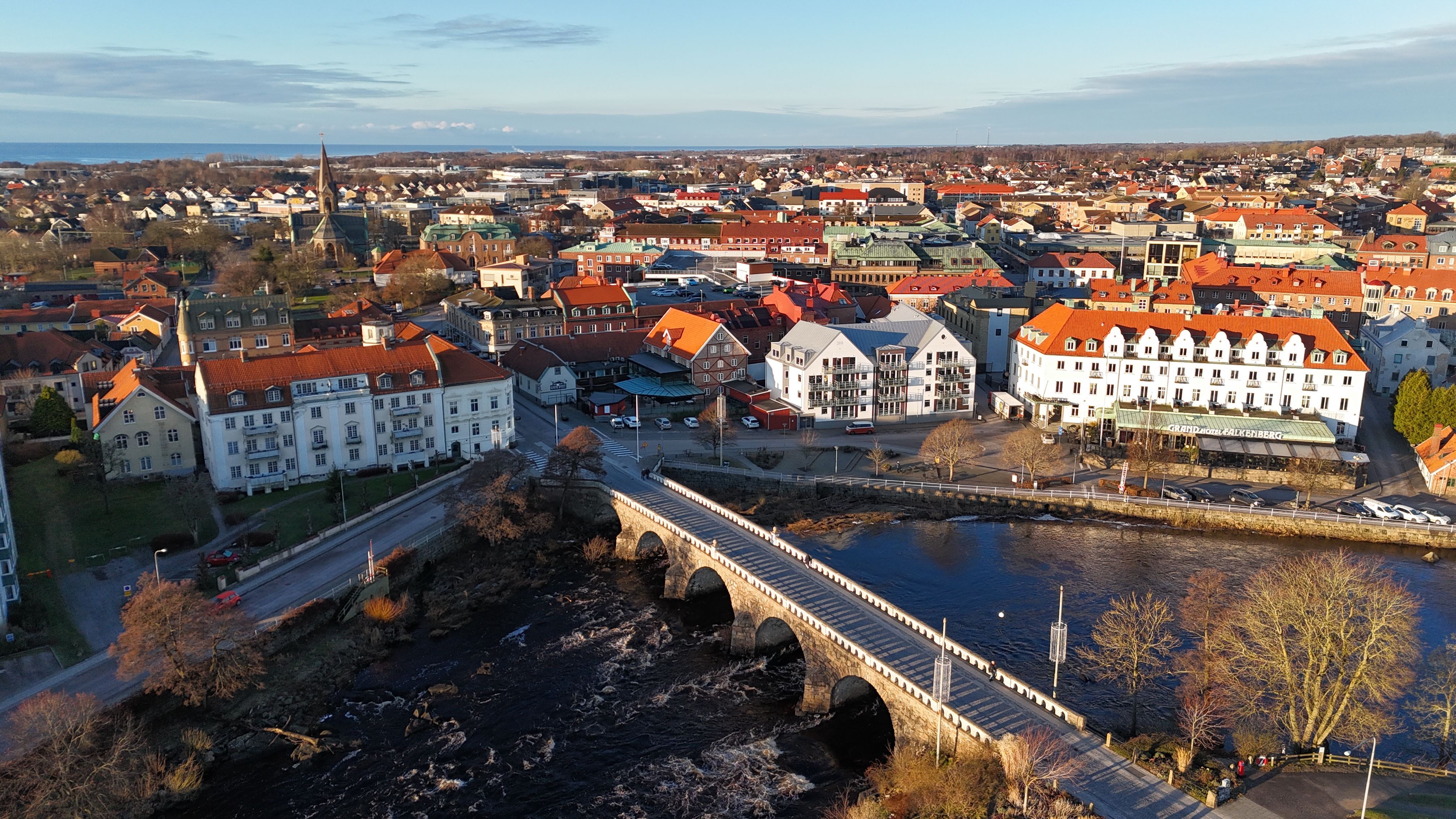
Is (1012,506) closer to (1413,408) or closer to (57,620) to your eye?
(1413,408)

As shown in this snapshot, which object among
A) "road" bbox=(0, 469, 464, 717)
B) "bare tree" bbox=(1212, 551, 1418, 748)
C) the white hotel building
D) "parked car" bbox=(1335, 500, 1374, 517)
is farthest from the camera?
the white hotel building

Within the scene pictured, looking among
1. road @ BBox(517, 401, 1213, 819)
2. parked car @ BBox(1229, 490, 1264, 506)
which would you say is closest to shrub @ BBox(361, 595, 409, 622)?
road @ BBox(517, 401, 1213, 819)

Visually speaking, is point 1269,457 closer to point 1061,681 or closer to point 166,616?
point 1061,681

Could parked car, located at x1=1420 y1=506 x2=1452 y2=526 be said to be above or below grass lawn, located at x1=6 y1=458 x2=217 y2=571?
below

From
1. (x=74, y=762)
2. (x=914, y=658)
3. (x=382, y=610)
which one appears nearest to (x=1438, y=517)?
(x=914, y=658)

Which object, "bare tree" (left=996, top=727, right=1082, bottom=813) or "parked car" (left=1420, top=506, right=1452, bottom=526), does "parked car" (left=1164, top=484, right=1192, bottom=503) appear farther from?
"bare tree" (left=996, top=727, right=1082, bottom=813)

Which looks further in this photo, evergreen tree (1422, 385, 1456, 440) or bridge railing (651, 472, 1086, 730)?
evergreen tree (1422, 385, 1456, 440)

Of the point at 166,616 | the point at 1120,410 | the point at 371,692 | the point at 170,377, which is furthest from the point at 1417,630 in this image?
the point at 170,377
